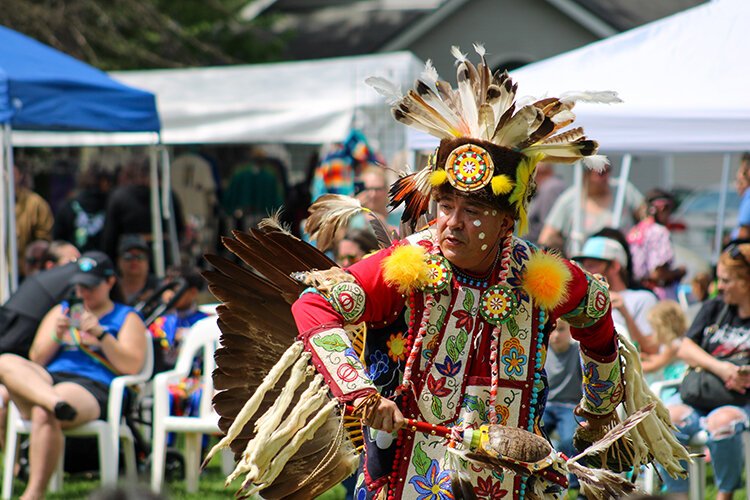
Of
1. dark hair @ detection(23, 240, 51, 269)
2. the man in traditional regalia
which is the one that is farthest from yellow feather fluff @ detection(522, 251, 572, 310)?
dark hair @ detection(23, 240, 51, 269)

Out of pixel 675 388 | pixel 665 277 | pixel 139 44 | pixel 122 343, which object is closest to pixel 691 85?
pixel 675 388

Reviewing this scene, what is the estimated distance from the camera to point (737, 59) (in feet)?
19.7

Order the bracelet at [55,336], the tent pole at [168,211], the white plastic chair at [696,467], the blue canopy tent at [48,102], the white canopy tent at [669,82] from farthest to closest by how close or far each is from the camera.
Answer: the tent pole at [168,211] < the blue canopy tent at [48,102] < the bracelet at [55,336] < the white canopy tent at [669,82] < the white plastic chair at [696,467]

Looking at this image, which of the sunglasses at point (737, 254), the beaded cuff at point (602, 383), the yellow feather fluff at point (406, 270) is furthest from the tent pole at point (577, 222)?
the yellow feather fluff at point (406, 270)

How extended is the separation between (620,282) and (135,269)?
9.84ft

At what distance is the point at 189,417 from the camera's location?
6.37 metres

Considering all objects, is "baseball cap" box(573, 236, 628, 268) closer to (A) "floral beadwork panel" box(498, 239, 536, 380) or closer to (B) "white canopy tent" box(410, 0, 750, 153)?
(B) "white canopy tent" box(410, 0, 750, 153)

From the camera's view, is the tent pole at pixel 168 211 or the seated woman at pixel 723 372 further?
the tent pole at pixel 168 211

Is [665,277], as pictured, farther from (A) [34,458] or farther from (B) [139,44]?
(B) [139,44]

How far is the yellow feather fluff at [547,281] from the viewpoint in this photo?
133 inches

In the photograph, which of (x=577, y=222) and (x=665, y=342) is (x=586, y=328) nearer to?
(x=665, y=342)

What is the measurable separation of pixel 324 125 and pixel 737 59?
454cm

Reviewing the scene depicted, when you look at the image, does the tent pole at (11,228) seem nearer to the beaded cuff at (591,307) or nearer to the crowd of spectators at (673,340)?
the crowd of spectators at (673,340)

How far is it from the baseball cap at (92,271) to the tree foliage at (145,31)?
9.55 metres
